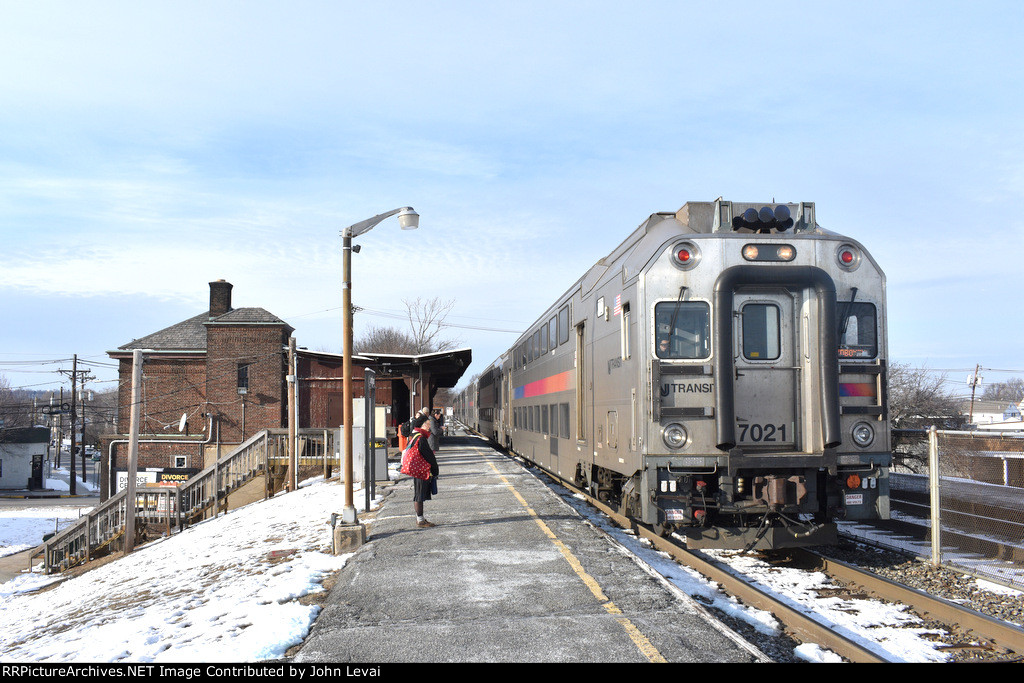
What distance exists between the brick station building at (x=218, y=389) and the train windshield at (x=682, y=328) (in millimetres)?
26394

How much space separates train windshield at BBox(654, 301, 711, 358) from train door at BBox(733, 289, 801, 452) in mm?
368

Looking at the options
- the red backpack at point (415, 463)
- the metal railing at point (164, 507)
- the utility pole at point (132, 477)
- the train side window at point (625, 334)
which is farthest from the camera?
the metal railing at point (164, 507)

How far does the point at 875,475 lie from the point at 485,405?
1159 inches

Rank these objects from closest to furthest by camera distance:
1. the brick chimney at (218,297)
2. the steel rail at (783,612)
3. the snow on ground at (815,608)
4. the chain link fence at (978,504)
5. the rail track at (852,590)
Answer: the steel rail at (783,612)
the rail track at (852,590)
the snow on ground at (815,608)
the chain link fence at (978,504)
the brick chimney at (218,297)

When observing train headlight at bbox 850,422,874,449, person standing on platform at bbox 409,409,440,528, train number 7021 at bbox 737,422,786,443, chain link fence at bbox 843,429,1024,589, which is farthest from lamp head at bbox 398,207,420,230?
chain link fence at bbox 843,429,1024,589

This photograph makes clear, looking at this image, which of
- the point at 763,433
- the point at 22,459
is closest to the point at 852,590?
the point at 763,433

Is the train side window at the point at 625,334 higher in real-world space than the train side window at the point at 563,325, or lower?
lower

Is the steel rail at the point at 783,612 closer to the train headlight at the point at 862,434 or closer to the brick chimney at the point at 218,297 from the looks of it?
the train headlight at the point at 862,434

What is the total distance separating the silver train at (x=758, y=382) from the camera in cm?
786

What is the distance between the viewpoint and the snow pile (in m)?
6.15

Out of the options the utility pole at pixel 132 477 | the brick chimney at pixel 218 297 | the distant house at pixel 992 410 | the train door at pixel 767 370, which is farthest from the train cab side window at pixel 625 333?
the distant house at pixel 992 410

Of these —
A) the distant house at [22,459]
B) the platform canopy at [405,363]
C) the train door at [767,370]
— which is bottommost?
the distant house at [22,459]
